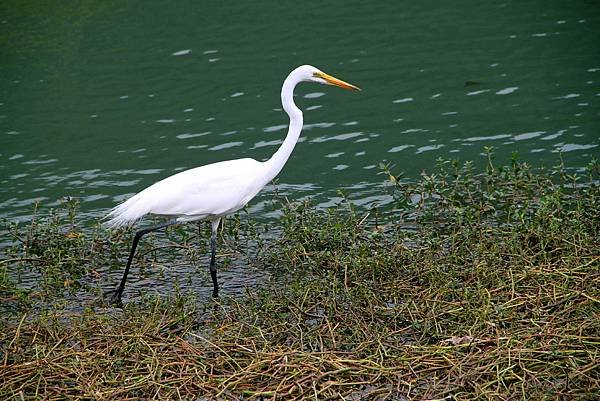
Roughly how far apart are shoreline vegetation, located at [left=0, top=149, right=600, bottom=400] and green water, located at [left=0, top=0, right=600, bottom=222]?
156 centimetres

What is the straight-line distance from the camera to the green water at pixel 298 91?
11.7 m

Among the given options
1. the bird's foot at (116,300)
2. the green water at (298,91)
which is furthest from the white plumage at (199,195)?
the green water at (298,91)

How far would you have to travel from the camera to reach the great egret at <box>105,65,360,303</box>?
8.07m

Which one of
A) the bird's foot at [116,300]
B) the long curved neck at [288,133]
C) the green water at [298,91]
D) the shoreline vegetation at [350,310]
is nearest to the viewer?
the shoreline vegetation at [350,310]

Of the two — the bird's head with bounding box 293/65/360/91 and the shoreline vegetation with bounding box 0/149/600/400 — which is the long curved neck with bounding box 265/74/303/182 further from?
the shoreline vegetation with bounding box 0/149/600/400

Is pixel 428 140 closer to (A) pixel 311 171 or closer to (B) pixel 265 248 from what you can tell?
(A) pixel 311 171

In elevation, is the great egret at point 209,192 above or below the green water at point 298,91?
above

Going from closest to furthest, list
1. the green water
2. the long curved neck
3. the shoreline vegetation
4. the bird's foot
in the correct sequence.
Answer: the shoreline vegetation
the bird's foot
the long curved neck
the green water

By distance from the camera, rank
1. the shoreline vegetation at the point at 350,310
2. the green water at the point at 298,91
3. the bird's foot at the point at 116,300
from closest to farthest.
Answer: the shoreline vegetation at the point at 350,310, the bird's foot at the point at 116,300, the green water at the point at 298,91

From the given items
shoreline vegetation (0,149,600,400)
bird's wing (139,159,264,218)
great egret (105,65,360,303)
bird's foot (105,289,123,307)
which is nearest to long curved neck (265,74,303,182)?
great egret (105,65,360,303)

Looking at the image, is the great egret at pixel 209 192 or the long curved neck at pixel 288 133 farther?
the long curved neck at pixel 288 133

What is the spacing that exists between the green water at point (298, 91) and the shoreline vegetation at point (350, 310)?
1.56m

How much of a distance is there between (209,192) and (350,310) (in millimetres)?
1743

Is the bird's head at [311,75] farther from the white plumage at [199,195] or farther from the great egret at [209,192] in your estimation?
the white plumage at [199,195]
